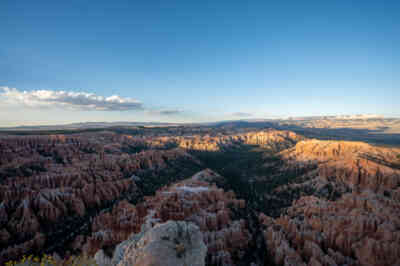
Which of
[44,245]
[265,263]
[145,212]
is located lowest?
[265,263]

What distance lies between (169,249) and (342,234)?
23.1 meters

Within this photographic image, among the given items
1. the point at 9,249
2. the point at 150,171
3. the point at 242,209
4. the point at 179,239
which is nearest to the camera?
the point at 179,239

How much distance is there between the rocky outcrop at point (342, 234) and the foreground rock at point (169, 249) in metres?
14.7

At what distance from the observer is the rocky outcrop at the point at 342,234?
19.1 m

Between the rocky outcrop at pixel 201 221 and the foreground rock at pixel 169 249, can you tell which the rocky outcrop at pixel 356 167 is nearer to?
the rocky outcrop at pixel 201 221

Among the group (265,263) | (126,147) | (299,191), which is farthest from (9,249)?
(126,147)

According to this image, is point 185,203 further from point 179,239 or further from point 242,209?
point 179,239

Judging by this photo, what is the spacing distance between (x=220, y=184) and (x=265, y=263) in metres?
26.7

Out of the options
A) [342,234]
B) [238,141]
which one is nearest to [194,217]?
[342,234]

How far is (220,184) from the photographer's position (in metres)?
48.6

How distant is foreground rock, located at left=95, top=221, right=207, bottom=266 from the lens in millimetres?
10383

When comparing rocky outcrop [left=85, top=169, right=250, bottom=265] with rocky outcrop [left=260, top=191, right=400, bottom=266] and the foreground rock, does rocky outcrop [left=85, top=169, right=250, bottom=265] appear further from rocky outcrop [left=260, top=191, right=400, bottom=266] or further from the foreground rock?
the foreground rock

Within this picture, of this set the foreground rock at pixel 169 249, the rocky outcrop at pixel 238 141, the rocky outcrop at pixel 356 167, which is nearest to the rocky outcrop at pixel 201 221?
the foreground rock at pixel 169 249

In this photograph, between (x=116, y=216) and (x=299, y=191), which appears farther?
(x=299, y=191)
